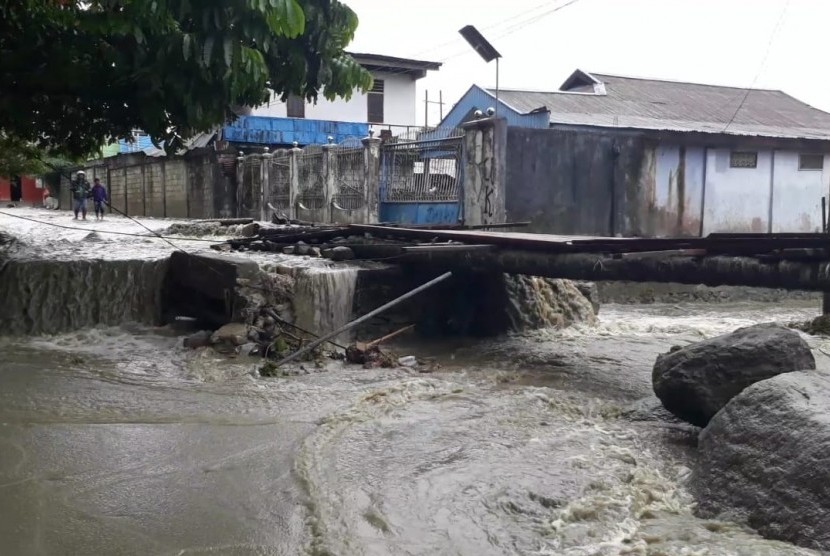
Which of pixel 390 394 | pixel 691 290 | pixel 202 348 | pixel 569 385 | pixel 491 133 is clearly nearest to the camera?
pixel 390 394

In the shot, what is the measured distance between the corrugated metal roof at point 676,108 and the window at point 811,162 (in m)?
0.45

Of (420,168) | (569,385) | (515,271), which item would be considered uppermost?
(420,168)

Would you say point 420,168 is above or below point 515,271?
above

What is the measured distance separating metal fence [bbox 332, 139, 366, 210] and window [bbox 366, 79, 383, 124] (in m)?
10.8

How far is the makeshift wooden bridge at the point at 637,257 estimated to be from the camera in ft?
18.2

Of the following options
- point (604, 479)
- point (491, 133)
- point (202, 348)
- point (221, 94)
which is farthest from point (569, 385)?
point (491, 133)

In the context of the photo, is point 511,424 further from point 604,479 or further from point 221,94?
point 221,94

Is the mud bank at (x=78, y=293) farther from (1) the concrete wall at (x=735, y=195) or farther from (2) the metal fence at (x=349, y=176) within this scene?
(1) the concrete wall at (x=735, y=195)

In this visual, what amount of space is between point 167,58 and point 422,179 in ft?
27.4

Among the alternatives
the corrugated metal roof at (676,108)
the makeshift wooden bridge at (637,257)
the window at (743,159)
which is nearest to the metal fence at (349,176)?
the corrugated metal roof at (676,108)

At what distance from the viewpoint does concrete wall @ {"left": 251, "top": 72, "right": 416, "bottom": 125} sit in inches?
1035

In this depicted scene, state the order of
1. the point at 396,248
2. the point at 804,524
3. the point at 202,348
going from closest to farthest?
the point at 804,524 → the point at 202,348 → the point at 396,248

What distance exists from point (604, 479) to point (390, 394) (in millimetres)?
2288

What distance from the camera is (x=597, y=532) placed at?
3.56 meters
